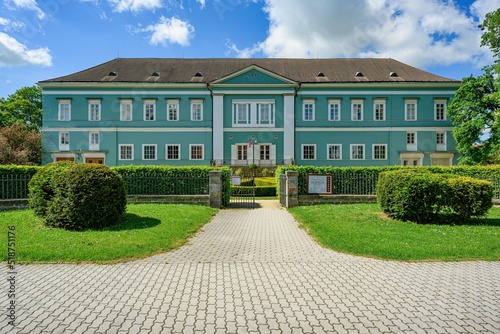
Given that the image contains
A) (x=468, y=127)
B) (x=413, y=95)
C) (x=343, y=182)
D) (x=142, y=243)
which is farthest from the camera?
(x=413, y=95)

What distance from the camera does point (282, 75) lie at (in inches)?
1483

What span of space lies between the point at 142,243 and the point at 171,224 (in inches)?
96.4

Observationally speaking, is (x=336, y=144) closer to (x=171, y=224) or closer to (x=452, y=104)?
(x=452, y=104)

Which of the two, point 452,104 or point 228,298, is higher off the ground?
point 452,104

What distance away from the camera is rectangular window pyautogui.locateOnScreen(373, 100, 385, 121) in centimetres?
3712

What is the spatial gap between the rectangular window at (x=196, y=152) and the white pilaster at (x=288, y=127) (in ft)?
32.0

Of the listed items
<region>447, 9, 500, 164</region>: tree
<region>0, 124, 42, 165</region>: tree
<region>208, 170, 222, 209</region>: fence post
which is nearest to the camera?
<region>208, 170, 222, 209</region>: fence post

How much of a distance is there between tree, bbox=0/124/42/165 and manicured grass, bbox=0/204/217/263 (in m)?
27.1

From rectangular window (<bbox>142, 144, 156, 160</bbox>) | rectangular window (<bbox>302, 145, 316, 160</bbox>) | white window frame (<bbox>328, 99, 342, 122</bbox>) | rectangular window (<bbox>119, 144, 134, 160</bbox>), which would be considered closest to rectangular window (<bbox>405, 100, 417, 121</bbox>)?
white window frame (<bbox>328, 99, 342, 122</bbox>)

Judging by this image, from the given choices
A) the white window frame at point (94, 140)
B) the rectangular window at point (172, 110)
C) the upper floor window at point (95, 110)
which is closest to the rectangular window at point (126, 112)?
the upper floor window at point (95, 110)

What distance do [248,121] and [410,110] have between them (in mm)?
18916

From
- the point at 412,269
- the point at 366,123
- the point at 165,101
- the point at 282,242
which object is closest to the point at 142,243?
the point at 282,242

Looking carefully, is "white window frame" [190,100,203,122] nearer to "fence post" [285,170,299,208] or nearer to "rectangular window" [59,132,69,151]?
"rectangular window" [59,132,69,151]

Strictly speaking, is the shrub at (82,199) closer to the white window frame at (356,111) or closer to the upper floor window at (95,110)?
the upper floor window at (95,110)
